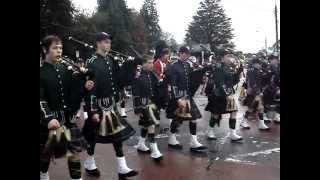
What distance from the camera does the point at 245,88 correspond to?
980 centimetres

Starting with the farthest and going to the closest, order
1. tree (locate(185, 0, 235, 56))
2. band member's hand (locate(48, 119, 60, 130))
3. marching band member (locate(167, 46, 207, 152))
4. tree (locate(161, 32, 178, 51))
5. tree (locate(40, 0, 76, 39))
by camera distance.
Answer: tree (locate(185, 0, 235, 56)), tree (locate(161, 32, 178, 51)), marching band member (locate(167, 46, 207, 152)), tree (locate(40, 0, 76, 39)), band member's hand (locate(48, 119, 60, 130))

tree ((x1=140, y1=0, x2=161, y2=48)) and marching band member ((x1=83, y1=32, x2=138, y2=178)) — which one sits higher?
tree ((x1=140, y1=0, x2=161, y2=48))

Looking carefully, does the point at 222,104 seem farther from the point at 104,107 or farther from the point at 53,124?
the point at 53,124

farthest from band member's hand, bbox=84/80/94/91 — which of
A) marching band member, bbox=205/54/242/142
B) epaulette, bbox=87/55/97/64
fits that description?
marching band member, bbox=205/54/242/142

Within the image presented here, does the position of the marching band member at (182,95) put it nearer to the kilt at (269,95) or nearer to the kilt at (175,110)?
the kilt at (175,110)

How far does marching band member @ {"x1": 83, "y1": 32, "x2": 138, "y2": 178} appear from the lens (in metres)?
5.48

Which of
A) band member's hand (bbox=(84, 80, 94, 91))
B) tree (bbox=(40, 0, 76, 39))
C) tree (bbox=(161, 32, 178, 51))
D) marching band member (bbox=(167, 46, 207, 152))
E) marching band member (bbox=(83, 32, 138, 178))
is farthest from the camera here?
tree (bbox=(161, 32, 178, 51))

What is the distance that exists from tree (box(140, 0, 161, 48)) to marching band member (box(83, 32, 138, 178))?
2.64 m

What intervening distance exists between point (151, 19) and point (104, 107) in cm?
358

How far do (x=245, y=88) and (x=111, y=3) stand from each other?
3756 millimetres

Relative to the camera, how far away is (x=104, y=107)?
552cm

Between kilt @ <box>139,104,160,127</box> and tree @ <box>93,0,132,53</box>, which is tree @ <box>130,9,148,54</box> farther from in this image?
kilt @ <box>139,104,160,127</box>

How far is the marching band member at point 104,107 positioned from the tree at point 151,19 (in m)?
2.64
